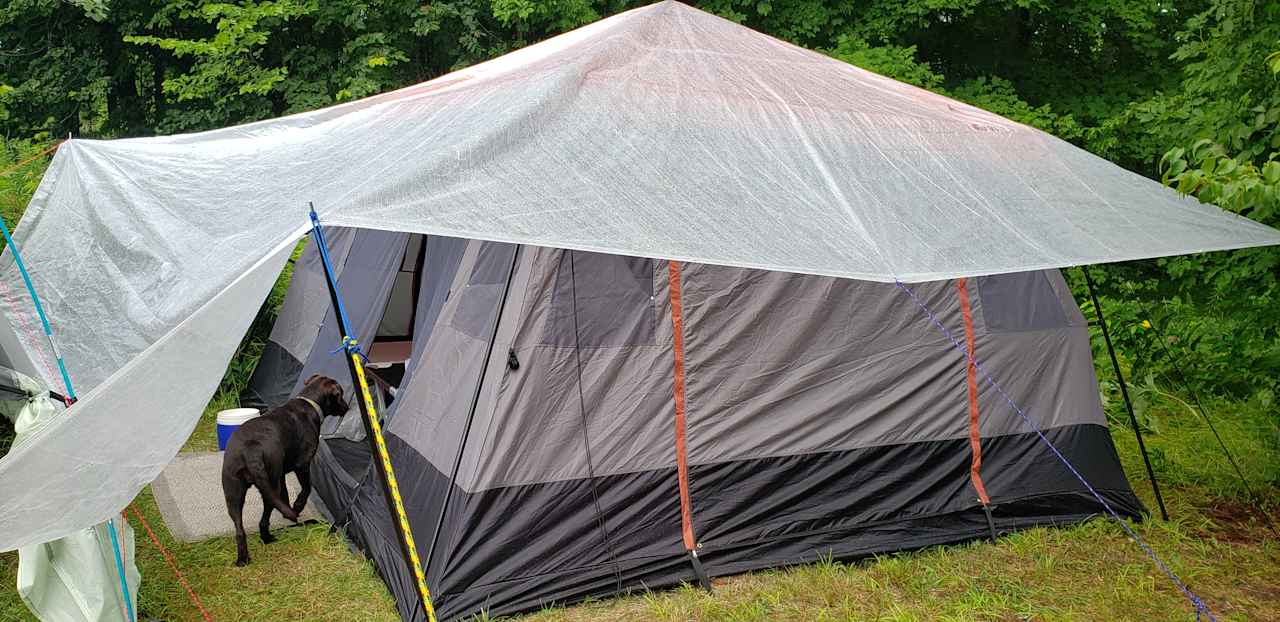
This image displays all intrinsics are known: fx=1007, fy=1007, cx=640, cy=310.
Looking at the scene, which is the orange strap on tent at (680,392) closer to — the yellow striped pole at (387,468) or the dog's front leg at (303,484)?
the yellow striped pole at (387,468)

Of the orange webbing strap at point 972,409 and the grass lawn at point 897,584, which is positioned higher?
the orange webbing strap at point 972,409

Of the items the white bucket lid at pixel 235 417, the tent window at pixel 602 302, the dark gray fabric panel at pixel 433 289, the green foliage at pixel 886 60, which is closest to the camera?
the tent window at pixel 602 302

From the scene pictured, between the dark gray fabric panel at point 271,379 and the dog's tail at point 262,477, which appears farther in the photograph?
the dark gray fabric panel at point 271,379

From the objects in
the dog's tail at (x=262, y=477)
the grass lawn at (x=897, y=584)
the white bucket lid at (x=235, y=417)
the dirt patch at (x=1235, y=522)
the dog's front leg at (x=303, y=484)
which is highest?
the dog's tail at (x=262, y=477)

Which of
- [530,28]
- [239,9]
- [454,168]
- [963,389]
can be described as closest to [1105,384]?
[963,389]

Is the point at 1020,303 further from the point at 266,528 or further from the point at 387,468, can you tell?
the point at 266,528

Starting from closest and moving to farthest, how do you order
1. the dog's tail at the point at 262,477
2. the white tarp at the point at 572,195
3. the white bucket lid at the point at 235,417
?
the white tarp at the point at 572,195, the dog's tail at the point at 262,477, the white bucket lid at the point at 235,417

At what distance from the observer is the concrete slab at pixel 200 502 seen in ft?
14.6

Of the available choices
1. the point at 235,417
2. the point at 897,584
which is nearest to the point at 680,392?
the point at 897,584

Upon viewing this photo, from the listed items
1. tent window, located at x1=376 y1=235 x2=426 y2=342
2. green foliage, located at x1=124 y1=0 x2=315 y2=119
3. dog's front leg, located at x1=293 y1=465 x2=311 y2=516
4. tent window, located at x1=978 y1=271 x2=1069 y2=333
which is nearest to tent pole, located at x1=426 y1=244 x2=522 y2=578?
dog's front leg, located at x1=293 y1=465 x2=311 y2=516

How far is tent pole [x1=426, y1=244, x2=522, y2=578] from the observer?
3.50 meters

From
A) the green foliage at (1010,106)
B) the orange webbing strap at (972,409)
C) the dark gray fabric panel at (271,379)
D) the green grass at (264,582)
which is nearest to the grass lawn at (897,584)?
the green grass at (264,582)

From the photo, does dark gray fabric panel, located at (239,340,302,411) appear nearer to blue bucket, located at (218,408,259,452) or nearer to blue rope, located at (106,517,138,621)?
blue bucket, located at (218,408,259,452)

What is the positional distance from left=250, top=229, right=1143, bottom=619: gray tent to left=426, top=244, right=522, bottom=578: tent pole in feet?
0.04
